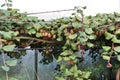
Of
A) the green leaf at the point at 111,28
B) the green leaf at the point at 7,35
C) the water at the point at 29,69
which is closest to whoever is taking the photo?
the green leaf at the point at 7,35

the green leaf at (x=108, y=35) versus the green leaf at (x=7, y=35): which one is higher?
the green leaf at (x=7, y=35)

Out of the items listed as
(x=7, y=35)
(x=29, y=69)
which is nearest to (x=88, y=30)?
(x=7, y=35)

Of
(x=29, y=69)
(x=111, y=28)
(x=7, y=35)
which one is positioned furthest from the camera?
(x=29, y=69)

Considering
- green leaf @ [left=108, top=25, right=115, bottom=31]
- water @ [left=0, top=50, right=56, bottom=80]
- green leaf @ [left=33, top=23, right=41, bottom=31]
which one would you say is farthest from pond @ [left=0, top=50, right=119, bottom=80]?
green leaf @ [left=108, top=25, right=115, bottom=31]

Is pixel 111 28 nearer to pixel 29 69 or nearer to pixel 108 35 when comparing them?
pixel 108 35

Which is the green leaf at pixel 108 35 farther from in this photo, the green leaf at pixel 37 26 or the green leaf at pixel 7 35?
the green leaf at pixel 7 35

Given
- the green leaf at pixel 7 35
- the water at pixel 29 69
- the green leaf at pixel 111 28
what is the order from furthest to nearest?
the water at pixel 29 69 → the green leaf at pixel 111 28 → the green leaf at pixel 7 35

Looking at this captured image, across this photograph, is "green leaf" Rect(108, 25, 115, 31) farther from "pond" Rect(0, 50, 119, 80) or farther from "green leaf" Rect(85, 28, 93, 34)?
"pond" Rect(0, 50, 119, 80)

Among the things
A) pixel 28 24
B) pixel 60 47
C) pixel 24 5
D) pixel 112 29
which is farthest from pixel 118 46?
pixel 24 5

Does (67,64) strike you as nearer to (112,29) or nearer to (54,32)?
(54,32)

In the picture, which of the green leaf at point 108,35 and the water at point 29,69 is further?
the water at point 29,69

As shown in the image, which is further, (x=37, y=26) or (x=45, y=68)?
(x=45, y=68)

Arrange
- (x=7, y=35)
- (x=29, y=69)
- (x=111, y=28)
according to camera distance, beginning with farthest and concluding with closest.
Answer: (x=29, y=69) < (x=111, y=28) < (x=7, y=35)

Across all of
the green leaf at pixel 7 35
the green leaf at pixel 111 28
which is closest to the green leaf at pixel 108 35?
the green leaf at pixel 111 28
